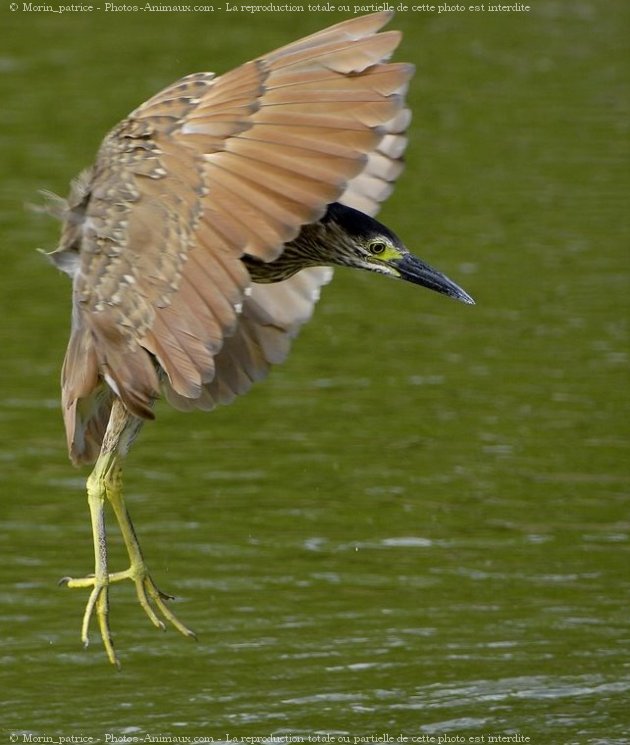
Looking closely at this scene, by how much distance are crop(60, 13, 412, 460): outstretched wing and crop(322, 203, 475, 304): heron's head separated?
0.73m

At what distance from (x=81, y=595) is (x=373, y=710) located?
2017 millimetres

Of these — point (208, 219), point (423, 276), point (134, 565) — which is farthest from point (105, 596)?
point (423, 276)

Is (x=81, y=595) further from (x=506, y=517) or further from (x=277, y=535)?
(x=506, y=517)

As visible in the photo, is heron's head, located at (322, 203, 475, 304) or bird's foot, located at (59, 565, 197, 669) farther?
heron's head, located at (322, 203, 475, 304)

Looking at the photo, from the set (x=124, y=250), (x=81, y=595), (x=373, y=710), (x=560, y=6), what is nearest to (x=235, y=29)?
(x=560, y=6)

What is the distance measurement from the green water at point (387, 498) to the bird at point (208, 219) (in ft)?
6.10

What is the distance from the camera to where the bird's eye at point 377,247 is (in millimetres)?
6926

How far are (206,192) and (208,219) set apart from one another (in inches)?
3.9

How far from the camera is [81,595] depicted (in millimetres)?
9688

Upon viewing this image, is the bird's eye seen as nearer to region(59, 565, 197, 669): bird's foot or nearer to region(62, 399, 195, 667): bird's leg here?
region(62, 399, 195, 667): bird's leg

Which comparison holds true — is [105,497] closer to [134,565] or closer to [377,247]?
[134,565]

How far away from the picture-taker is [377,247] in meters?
6.94

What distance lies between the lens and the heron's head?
6.88m

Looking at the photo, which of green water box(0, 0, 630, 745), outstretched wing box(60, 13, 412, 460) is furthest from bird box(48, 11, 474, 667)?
green water box(0, 0, 630, 745)
